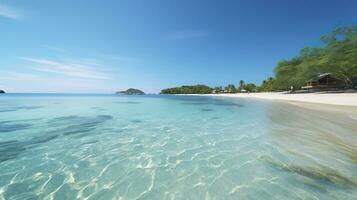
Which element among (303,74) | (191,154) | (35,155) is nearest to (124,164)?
(191,154)

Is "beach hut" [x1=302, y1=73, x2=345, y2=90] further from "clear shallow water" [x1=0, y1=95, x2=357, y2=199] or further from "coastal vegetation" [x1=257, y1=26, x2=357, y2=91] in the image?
"clear shallow water" [x1=0, y1=95, x2=357, y2=199]

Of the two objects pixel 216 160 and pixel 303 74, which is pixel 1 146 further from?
A: pixel 303 74

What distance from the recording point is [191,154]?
16.9 ft

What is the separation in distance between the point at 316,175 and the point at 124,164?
4408mm

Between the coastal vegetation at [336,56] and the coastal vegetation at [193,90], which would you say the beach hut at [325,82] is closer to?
the coastal vegetation at [336,56]

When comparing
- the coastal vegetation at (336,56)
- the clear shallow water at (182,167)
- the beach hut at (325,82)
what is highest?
the coastal vegetation at (336,56)

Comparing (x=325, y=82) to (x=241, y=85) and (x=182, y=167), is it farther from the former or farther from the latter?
(x=241, y=85)

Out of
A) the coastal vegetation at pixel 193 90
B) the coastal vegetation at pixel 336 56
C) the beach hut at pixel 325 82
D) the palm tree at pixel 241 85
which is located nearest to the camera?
the coastal vegetation at pixel 336 56

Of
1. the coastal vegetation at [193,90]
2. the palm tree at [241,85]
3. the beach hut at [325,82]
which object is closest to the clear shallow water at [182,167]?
the beach hut at [325,82]

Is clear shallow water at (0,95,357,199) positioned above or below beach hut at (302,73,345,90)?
below

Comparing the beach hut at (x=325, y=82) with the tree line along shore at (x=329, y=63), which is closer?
the tree line along shore at (x=329, y=63)

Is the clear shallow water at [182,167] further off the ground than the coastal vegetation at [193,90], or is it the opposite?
the coastal vegetation at [193,90]

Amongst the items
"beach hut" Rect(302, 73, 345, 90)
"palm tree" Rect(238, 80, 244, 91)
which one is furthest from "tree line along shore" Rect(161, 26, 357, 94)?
"palm tree" Rect(238, 80, 244, 91)

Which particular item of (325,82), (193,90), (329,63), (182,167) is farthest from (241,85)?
(182,167)
